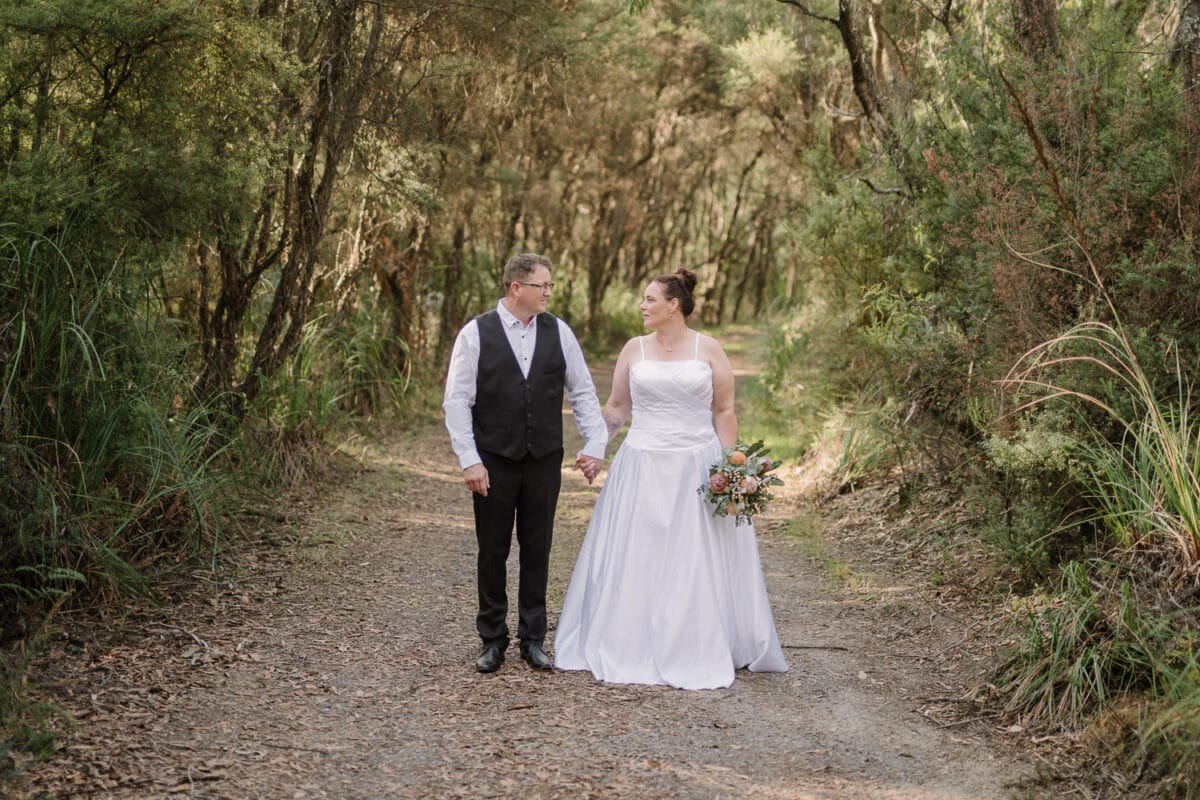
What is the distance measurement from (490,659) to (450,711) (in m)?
0.59

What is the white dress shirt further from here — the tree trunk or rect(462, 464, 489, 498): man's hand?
the tree trunk

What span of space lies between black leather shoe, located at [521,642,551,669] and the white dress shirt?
1012 mm

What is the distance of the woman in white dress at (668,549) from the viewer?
5664 millimetres

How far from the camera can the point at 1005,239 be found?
21.1ft

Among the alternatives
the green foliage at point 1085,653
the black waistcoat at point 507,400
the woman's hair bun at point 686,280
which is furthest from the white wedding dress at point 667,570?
the green foliage at point 1085,653

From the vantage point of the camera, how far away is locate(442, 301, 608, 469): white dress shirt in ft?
17.9

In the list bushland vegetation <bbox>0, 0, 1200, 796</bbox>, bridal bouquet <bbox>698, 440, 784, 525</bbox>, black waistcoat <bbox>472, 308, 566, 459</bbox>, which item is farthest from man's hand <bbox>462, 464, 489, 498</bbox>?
bushland vegetation <bbox>0, 0, 1200, 796</bbox>

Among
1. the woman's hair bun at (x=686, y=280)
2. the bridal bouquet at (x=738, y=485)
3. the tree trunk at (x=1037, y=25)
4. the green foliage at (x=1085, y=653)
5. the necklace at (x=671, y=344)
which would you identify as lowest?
the green foliage at (x=1085, y=653)

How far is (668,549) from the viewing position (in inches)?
229

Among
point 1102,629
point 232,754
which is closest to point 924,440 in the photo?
point 1102,629

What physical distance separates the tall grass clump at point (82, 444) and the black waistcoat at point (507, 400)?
2.00 metres

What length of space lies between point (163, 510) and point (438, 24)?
5226mm

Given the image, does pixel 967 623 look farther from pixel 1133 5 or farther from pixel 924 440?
pixel 1133 5

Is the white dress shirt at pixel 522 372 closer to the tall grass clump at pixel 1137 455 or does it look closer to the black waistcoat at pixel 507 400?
the black waistcoat at pixel 507 400
